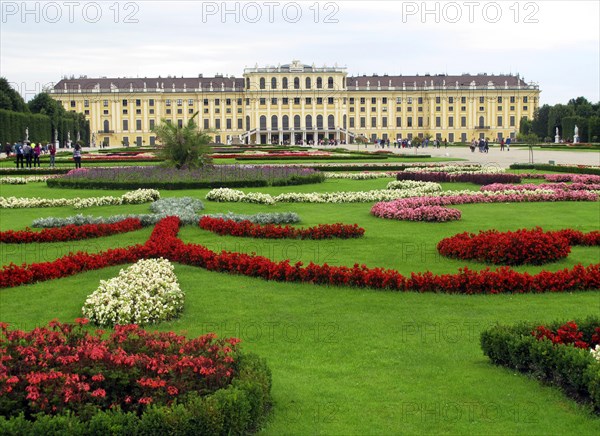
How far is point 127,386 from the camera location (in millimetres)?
3752

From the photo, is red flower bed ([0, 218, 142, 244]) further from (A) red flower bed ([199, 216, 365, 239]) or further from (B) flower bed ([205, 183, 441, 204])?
(B) flower bed ([205, 183, 441, 204])

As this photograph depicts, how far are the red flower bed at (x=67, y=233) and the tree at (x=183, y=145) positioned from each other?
321 inches

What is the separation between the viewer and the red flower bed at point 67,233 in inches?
359

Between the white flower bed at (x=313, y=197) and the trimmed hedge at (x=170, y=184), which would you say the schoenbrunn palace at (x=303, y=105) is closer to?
the trimmed hedge at (x=170, y=184)

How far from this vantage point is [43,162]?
28.8 meters

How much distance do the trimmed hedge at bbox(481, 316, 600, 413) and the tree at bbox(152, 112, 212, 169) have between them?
13846 millimetres

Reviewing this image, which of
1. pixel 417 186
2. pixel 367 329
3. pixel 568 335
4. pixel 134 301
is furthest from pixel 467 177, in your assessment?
pixel 568 335

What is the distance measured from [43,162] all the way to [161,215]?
19867 mm

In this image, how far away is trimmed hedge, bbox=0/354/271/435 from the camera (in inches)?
127

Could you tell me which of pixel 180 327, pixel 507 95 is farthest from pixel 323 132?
pixel 180 327

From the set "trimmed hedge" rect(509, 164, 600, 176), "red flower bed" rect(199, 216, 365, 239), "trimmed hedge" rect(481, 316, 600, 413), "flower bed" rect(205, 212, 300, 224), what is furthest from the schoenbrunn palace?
"trimmed hedge" rect(481, 316, 600, 413)

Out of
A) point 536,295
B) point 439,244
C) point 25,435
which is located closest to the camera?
point 25,435

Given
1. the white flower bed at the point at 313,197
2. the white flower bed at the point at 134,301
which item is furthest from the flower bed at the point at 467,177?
the white flower bed at the point at 134,301

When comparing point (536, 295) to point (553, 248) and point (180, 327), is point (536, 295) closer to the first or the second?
point (553, 248)
